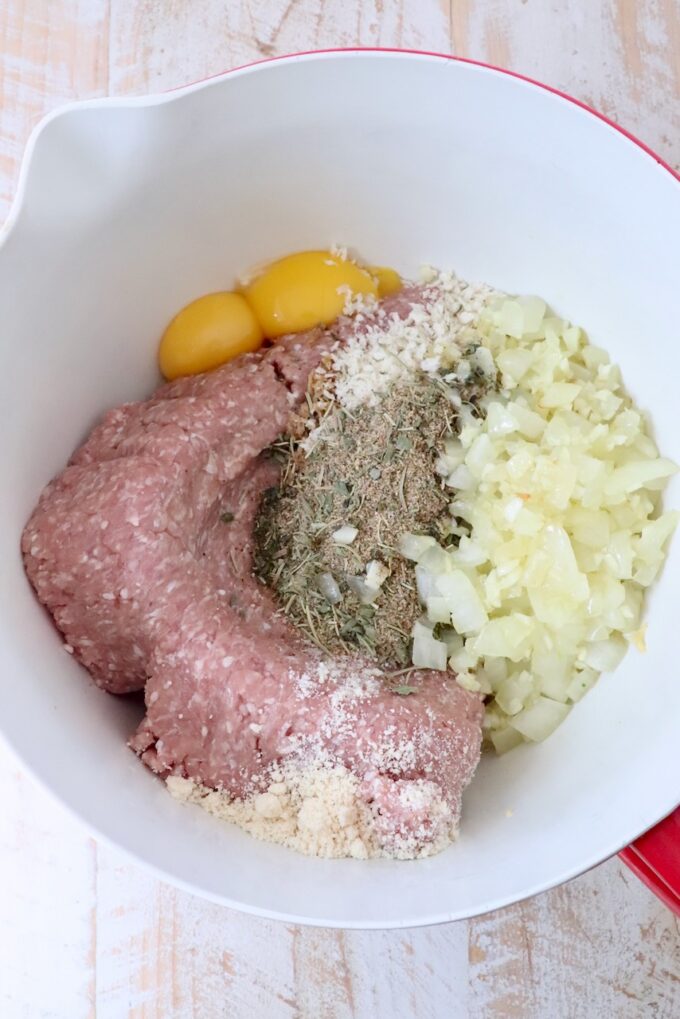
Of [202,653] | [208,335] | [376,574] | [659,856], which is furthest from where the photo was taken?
[208,335]

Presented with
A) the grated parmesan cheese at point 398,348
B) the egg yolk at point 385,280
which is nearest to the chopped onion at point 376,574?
the grated parmesan cheese at point 398,348

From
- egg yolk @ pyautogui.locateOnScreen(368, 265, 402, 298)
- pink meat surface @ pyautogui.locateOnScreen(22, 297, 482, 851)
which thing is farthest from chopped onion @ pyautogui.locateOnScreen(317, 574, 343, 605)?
egg yolk @ pyautogui.locateOnScreen(368, 265, 402, 298)

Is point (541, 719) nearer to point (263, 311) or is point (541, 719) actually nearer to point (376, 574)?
point (376, 574)

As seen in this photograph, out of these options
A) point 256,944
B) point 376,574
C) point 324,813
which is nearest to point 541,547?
point 376,574

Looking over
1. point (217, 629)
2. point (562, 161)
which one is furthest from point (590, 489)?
point (217, 629)

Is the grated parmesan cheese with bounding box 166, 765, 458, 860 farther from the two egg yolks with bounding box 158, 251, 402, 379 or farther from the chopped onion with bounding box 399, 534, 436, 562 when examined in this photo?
the two egg yolks with bounding box 158, 251, 402, 379

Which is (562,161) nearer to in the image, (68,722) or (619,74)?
(619,74)

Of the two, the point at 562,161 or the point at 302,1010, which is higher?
the point at 562,161
